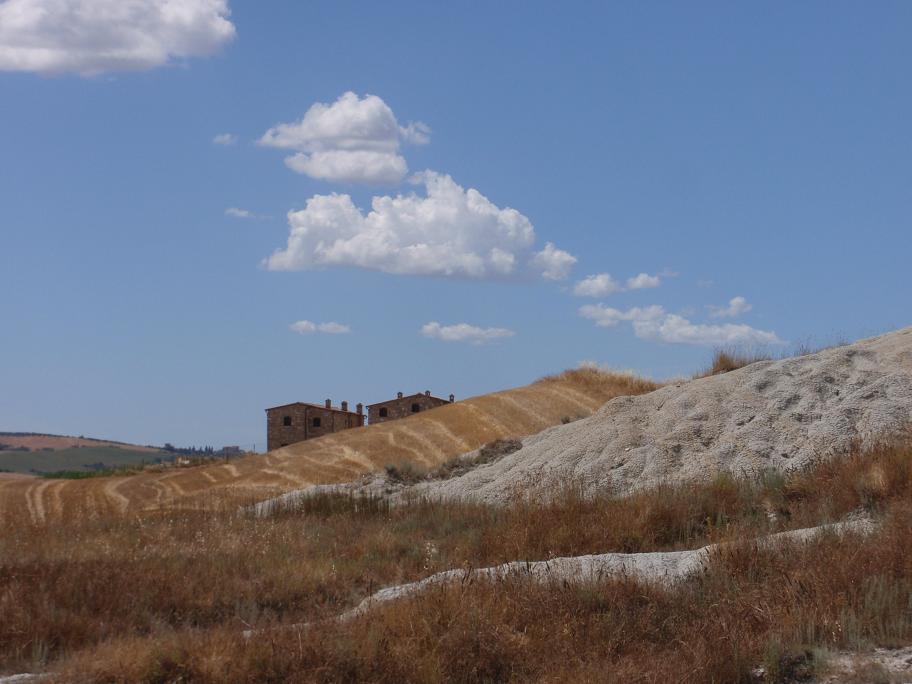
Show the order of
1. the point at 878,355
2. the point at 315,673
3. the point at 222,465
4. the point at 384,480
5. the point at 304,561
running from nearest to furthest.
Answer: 1. the point at 315,673
2. the point at 304,561
3. the point at 878,355
4. the point at 384,480
5. the point at 222,465

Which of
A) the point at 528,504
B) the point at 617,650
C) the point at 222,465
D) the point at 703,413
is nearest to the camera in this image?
the point at 617,650

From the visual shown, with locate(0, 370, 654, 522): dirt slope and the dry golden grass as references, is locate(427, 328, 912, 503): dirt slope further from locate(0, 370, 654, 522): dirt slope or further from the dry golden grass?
locate(0, 370, 654, 522): dirt slope

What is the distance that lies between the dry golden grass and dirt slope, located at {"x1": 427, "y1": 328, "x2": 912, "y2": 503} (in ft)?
5.05

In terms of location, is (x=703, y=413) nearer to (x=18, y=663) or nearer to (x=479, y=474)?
(x=479, y=474)

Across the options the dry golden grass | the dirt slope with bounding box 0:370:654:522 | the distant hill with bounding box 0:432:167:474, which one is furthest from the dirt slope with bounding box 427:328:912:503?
the distant hill with bounding box 0:432:167:474

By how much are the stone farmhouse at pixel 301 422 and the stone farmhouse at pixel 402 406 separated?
4.49 feet

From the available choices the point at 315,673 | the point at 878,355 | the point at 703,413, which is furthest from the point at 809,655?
the point at 878,355

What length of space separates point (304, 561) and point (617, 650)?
3657mm

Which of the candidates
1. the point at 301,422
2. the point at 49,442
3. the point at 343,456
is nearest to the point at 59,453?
the point at 49,442

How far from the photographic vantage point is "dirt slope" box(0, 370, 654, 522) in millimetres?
14945

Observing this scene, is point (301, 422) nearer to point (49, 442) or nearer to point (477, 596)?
point (477, 596)

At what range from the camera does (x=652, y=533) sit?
851 cm

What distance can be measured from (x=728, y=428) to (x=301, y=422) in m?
23.0

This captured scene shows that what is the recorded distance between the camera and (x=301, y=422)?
33156 millimetres
